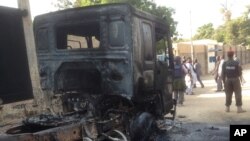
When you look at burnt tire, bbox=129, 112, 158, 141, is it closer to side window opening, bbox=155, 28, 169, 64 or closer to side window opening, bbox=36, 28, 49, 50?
side window opening, bbox=155, 28, 169, 64

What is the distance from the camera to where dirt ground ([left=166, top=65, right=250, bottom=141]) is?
8243mm

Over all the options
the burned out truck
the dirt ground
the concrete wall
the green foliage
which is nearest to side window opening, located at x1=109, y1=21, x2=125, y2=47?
the burned out truck

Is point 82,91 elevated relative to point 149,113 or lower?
elevated

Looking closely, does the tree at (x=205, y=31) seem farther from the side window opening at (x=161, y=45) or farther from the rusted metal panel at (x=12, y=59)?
the rusted metal panel at (x=12, y=59)

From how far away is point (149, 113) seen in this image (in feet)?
24.0

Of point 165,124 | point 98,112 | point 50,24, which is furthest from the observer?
point 165,124

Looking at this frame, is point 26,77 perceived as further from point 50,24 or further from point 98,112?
point 50,24

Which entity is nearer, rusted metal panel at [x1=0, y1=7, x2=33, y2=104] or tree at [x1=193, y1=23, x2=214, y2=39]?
→ rusted metal panel at [x1=0, y1=7, x2=33, y2=104]

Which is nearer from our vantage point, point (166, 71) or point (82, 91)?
point (82, 91)

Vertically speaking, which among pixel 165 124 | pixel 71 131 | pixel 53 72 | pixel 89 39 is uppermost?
pixel 89 39

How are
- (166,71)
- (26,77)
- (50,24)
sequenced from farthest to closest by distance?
(166,71)
(50,24)
(26,77)

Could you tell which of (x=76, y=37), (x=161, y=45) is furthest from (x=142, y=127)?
(x=161, y=45)

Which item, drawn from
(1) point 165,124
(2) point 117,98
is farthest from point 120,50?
(1) point 165,124

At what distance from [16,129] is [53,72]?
7.86ft
